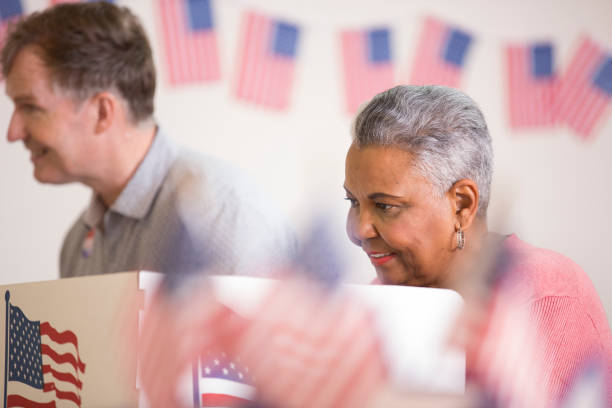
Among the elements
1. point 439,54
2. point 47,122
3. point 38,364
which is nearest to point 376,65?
point 439,54

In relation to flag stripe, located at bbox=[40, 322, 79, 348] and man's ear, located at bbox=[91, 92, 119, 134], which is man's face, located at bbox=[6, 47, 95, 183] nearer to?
man's ear, located at bbox=[91, 92, 119, 134]

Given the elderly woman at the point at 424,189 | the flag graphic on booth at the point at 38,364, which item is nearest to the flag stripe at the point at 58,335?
the flag graphic on booth at the point at 38,364

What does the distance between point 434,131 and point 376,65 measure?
1.65 m

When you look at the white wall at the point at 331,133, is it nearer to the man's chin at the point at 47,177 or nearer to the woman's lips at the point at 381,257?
the man's chin at the point at 47,177

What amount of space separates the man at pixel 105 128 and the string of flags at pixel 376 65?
73cm

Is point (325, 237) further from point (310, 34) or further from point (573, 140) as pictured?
point (573, 140)

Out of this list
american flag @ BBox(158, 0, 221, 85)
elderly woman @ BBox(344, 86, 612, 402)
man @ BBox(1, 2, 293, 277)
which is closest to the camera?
elderly woman @ BBox(344, 86, 612, 402)

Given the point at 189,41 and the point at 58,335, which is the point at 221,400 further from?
the point at 189,41

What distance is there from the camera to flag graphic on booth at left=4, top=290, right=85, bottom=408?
2.01 ft

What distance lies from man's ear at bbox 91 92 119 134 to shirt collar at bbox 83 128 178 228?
11 cm

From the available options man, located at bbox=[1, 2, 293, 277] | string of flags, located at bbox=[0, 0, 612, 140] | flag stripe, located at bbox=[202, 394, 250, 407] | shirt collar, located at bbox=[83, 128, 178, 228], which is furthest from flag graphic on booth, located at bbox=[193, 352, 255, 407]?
string of flags, located at bbox=[0, 0, 612, 140]

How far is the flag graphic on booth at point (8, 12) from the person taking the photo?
2092 millimetres

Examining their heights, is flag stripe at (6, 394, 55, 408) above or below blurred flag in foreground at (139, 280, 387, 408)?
below

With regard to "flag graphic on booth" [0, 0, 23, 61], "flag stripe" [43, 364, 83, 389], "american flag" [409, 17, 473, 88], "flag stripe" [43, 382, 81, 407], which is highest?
"flag graphic on booth" [0, 0, 23, 61]
